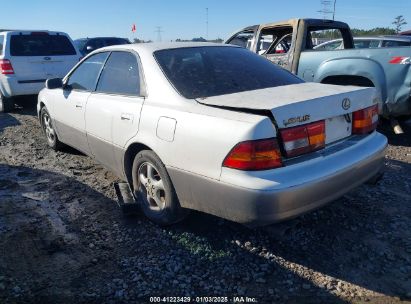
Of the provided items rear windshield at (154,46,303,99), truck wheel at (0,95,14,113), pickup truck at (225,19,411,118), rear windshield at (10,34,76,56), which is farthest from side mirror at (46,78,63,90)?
truck wheel at (0,95,14,113)

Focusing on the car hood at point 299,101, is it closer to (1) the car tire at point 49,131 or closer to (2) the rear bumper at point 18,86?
(1) the car tire at point 49,131

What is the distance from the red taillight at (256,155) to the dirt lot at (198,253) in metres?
0.55

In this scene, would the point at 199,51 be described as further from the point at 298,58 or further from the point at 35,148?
the point at 35,148

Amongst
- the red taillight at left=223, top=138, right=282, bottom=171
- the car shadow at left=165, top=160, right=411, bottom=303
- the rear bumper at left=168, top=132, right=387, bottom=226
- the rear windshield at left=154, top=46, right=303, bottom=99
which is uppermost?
the rear windshield at left=154, top=46, right=303, bottom=99

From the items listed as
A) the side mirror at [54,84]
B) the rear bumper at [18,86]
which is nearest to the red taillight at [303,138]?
the side mirror at [54,84]

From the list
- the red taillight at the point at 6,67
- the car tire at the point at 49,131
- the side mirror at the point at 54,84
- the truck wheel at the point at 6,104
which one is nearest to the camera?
the side mirror at the point at 54,84

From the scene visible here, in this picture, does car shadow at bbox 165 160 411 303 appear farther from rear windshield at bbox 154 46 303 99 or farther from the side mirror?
the side mirror

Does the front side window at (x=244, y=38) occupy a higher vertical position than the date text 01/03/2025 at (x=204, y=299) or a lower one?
higher

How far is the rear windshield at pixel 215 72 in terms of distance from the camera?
10.5 ft

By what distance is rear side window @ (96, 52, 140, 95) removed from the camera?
11.6 feet

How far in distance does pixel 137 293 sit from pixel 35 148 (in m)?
4.08

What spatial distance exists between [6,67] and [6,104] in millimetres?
952

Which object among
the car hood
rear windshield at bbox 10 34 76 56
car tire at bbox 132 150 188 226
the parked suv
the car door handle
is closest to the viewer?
the car hood

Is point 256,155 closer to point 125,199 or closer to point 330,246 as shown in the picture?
point 330,246
